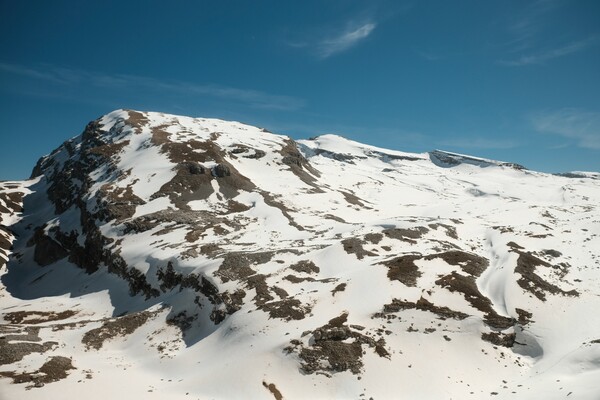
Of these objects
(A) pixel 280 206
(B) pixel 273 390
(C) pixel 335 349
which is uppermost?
(A) pixel 280 206

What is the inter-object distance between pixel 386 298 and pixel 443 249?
19053 millimetres

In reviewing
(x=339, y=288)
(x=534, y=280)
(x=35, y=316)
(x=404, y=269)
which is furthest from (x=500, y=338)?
(x=35, y=316)

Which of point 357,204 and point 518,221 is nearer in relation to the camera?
point 518,221

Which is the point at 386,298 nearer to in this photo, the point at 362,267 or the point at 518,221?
the point at 362,267

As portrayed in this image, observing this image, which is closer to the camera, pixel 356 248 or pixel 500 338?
pixel 500 338

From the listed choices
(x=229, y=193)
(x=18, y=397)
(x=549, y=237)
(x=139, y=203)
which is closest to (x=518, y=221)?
(x=549, y=237)

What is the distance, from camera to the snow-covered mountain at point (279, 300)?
94.0 ft

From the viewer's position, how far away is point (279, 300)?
1503 inches

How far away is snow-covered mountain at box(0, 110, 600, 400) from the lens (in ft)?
94.0

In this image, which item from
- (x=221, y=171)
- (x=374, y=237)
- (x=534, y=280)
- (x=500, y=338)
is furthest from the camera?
(x=221, y=171)

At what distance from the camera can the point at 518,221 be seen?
8194cm

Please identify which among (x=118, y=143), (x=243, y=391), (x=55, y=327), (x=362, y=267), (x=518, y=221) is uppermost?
(x=118, y=143)

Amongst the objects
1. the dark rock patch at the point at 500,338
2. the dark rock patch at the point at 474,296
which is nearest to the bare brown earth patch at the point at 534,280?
the dark rock patch at the point at 474,296

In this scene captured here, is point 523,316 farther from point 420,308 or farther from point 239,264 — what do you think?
point 239,264
